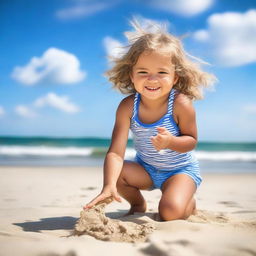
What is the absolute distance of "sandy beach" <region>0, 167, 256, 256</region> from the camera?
193 centimetres

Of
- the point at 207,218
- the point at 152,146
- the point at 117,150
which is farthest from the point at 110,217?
the point at 207,218

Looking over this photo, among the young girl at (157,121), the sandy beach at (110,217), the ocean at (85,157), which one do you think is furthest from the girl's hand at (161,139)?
the ocean at (85,157)

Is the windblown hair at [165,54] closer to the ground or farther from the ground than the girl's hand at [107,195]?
farther from the ground

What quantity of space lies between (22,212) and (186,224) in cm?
161

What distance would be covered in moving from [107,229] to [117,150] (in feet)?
2.94

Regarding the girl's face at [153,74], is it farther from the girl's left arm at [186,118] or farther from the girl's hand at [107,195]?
the girl's hand at [107,195]

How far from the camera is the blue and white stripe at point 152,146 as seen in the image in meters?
3.13

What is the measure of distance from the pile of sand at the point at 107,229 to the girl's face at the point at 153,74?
1051 mm

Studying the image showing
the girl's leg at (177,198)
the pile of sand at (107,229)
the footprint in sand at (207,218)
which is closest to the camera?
the pile of sand at (107,229)

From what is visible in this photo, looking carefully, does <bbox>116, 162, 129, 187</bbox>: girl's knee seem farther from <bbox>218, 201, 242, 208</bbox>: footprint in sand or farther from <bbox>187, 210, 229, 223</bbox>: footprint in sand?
<bbox>218, 201, 242, 208</bbox>: footprint in sand

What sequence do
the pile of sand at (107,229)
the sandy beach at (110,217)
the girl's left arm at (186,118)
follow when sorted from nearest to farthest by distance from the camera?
the sandy beach at (110,217) < the pile of sand at (107,229) < the girl's left arm at (186,118)

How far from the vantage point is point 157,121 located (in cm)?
316

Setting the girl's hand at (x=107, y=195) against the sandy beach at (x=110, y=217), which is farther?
the girl's hand at (x=107, y=195)

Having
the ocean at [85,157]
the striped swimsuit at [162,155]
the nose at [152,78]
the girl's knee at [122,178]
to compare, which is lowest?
the ocean at [85,157]
